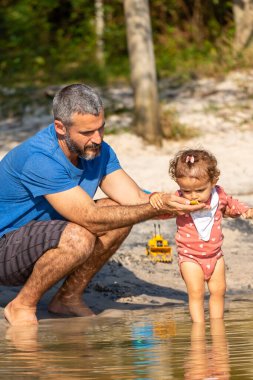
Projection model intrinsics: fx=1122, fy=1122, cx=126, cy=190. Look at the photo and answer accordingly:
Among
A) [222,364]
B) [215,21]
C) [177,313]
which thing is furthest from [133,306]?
[215,21]

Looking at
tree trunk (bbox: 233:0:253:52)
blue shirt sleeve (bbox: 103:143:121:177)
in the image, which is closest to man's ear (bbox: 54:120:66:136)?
blue shirt sleeve (bbox: 103:143:121:177)

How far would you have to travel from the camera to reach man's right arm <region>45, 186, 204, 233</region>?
19.9 ft

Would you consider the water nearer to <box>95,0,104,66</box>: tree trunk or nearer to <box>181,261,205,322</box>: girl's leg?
<box>181,261,205,322</box>: girl's leg

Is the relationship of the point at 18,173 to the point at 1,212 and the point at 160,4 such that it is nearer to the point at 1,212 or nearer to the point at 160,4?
the point at 1,212

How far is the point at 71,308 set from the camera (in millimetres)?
6531

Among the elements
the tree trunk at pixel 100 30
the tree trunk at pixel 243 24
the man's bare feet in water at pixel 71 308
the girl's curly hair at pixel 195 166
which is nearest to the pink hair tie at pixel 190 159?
the girl's curly hair at pixel 195 166

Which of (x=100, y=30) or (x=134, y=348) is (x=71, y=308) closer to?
(x=134, y=348)

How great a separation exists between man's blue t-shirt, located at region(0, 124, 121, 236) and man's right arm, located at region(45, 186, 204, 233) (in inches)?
2.1

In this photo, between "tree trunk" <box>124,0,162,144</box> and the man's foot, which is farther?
"tree trunk" <box>124,0,162,144</box>

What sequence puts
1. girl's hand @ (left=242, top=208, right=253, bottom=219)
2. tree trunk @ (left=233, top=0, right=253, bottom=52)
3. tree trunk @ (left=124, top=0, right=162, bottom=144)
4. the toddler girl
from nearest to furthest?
the toddler girl → girl's hand @ (left=242, top=208, right=253, bottom=219) → tree trunk @ (left=124, top=0, right=162, bottom=144) → tree trunk @ (left=233, top=0, right=253, bottom=52)

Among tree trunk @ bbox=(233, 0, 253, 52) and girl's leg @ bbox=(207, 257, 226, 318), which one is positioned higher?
tree trunk @ bbox=(233, 0, 253, 52)

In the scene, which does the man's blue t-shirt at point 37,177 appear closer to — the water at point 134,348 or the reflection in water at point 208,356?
the water at point 134,348

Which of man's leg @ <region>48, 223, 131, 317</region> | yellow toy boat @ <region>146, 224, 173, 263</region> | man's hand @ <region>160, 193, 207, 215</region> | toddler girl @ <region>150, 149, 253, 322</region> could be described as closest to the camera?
man's hand @ <region>160, 193, 207, 215</region>

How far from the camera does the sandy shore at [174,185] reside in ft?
23.7
